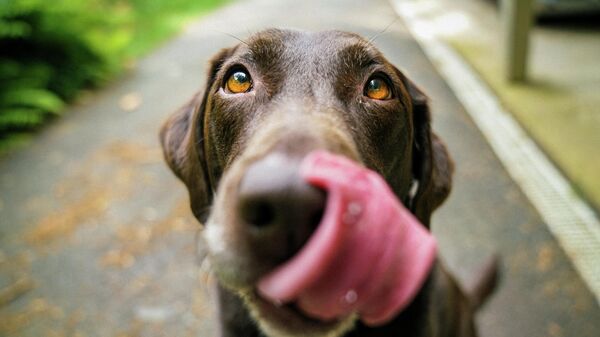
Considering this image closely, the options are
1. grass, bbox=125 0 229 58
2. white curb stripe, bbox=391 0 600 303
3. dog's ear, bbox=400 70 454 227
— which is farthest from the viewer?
grass, bbox=125 0 229 58

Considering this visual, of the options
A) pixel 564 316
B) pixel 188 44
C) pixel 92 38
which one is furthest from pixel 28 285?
pixel 188 44

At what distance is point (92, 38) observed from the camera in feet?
24.7

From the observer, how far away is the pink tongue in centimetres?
108

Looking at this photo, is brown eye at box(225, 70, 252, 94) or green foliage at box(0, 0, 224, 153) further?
green foliage at box(0, 0, 224, 153)

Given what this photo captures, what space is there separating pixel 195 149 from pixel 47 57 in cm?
591

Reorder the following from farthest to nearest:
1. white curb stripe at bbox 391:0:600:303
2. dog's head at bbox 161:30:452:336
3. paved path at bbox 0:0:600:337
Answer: white curb stripe at bbox 391:0:600:303, paved path at bbox 0:0:600:337, dog's head at bbox 161:30:452:336

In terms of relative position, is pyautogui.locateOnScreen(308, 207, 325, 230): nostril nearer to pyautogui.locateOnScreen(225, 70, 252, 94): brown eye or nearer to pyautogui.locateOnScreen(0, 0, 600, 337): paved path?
pyautogui.locateOnScreen(225, 70, 252, 94): brown eye

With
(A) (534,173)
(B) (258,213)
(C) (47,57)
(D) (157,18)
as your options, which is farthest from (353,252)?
(D) (157,18)

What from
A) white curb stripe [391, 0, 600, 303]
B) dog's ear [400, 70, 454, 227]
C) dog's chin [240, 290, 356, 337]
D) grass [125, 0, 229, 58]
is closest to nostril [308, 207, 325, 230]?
dog's chin [240, 290, 356, 337]

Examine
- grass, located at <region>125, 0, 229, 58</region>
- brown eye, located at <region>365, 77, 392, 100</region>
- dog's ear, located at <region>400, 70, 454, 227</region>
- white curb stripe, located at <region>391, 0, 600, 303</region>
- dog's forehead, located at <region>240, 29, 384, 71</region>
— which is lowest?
grass, located at <region>125, 0, 229, 58</region>

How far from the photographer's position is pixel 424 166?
2.40 meters

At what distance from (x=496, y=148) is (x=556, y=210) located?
110 centimetres

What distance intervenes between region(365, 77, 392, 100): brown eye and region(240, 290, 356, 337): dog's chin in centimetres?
93

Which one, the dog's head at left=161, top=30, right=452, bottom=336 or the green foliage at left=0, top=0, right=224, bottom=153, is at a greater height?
the dog's head at left=161, top=30, right=452, bottom=336
